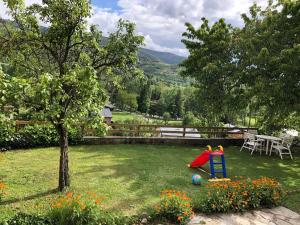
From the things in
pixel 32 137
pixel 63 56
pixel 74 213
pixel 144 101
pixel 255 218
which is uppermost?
pixel 144 101

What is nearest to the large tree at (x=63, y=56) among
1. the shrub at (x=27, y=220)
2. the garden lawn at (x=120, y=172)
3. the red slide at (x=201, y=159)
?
the garden lawn at (x=120, y=172)

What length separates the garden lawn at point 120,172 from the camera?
22.5 ft

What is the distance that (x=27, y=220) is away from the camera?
5027 millimetres

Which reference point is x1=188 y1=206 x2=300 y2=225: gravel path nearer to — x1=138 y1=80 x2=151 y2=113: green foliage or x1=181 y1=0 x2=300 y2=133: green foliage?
x1=181 y1=0 x2=300 y2=133: green foliage

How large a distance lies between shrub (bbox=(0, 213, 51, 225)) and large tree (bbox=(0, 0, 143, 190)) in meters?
1.91

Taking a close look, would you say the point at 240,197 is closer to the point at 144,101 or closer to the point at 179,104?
the point at 144,101

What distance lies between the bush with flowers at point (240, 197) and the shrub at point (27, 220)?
133 inches

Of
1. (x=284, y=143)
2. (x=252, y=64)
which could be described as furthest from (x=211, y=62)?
(x=284, y=143)

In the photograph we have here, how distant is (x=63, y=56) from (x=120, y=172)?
13.3 ft

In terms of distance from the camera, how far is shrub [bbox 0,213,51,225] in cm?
494

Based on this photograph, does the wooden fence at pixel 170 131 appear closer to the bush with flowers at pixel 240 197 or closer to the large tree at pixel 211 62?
the large tree at pixel 211 62

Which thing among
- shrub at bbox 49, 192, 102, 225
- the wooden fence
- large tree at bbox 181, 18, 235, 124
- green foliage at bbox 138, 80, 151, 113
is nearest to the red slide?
the wooden fence

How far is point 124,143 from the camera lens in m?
13.4

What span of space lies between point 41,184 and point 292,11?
11057 mm
